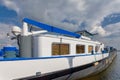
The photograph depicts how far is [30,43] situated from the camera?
1050 centimetres

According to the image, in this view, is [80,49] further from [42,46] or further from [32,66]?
[32,66]

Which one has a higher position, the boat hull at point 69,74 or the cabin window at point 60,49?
the cabin window at point 60,49

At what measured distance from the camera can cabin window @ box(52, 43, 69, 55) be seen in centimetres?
1107

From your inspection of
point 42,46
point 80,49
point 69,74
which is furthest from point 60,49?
point 80,49

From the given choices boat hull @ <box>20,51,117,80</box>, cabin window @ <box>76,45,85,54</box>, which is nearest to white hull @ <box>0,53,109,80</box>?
boat hull @ <box>20,51,117,80</box>

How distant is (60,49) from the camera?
11469 mm

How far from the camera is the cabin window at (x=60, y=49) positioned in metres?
11.1

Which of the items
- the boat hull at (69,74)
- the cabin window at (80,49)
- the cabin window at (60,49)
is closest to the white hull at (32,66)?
the boat hull at (69,74)

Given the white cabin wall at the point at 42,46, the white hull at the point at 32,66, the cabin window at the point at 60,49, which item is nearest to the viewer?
the white hull at the point at 32,66

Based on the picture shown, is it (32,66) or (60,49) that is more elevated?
(60,49)

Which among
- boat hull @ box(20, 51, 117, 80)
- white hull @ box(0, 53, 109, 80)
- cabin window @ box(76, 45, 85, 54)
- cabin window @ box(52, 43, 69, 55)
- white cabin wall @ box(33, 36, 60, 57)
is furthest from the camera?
cabin window @ box(76, 45, 85, 54)

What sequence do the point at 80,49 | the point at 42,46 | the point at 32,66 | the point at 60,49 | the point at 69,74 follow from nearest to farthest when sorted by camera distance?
the point at 32,66, the point at 42,46, the point at 60,49, the point at 69,74, the point at 80,49

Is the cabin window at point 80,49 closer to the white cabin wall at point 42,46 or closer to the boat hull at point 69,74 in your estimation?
the boat hull at point 69,74

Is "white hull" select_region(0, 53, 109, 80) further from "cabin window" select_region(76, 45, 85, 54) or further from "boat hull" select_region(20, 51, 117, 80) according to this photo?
"cabin window" select_region(76, 45, 85, 54)
